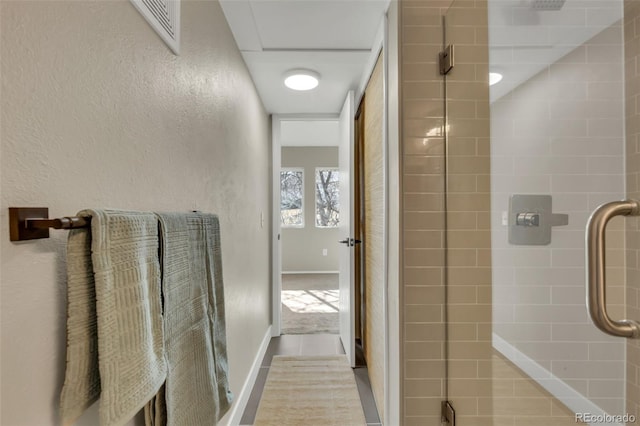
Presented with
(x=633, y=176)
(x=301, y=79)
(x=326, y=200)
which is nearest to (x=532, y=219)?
(x=633, y=176)

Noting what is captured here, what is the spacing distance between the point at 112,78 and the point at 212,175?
684mm

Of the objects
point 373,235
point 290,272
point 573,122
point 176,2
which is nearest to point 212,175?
point 176,2

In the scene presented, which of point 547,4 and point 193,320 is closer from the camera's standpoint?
point 193,320

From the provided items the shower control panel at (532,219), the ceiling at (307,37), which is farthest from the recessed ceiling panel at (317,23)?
the shower control panel at (532,219)

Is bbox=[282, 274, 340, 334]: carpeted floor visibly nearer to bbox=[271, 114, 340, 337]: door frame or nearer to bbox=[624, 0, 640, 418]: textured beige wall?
bbox=[271, 114, 340, 337]: door frame

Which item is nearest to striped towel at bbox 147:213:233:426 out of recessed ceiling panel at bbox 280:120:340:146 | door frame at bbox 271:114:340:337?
door frame at bbox 271:114:340:337

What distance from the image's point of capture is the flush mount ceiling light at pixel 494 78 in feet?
4.09

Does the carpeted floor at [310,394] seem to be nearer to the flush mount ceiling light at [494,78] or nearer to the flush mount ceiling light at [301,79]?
the flush mount ceiling light at [494,78]

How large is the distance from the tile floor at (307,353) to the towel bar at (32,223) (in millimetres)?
1741

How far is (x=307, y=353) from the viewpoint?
8.43 ft

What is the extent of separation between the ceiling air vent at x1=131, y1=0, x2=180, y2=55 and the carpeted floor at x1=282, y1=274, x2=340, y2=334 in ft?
9.05

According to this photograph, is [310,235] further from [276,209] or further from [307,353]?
[307,353]

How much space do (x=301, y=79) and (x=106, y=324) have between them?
1.97 m

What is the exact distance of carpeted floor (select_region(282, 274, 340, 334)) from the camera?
3.17 meters
